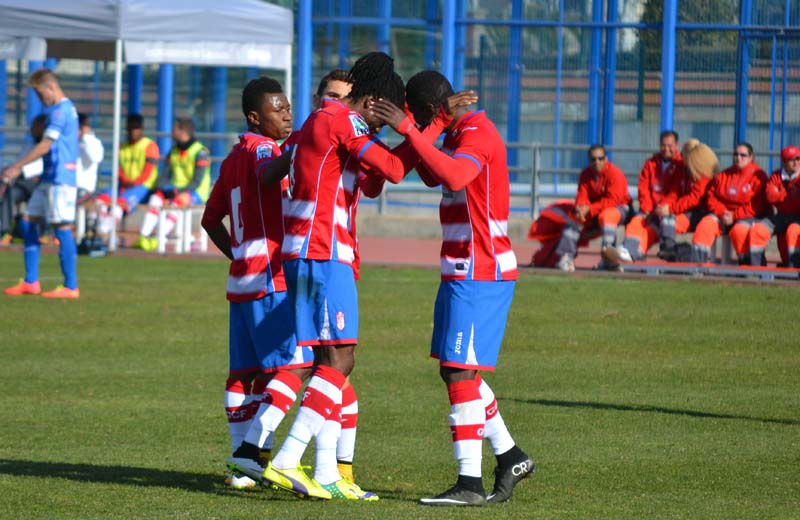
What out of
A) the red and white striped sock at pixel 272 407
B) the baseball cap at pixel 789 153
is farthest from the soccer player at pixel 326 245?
the baseball cap at pixel 789 153

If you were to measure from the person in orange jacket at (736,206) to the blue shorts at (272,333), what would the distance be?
11.7m

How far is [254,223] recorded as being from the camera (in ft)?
23.1

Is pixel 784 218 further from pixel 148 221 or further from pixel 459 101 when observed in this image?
pixel 459 101

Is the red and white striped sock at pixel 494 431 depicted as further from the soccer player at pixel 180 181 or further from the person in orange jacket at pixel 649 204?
the soccer player at pixel 180 181

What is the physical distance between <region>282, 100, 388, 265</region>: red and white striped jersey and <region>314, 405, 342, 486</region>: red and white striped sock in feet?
2.33

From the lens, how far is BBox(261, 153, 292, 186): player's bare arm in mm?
6688

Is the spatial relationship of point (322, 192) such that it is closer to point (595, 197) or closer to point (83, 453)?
point (83, 453)

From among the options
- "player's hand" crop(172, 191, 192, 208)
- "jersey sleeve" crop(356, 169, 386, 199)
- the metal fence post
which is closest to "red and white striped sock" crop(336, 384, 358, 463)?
"jersey sleeve" crop(356, 169, 386, 199)

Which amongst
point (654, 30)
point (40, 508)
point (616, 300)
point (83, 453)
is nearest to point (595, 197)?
point (616, 300)

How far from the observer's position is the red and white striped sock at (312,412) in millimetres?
6410

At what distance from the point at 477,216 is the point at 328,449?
1224 mm

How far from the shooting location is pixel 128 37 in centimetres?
1975

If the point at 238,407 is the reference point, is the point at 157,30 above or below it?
above

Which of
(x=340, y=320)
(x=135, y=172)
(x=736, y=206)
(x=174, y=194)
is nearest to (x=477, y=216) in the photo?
(x=340, y=320)
